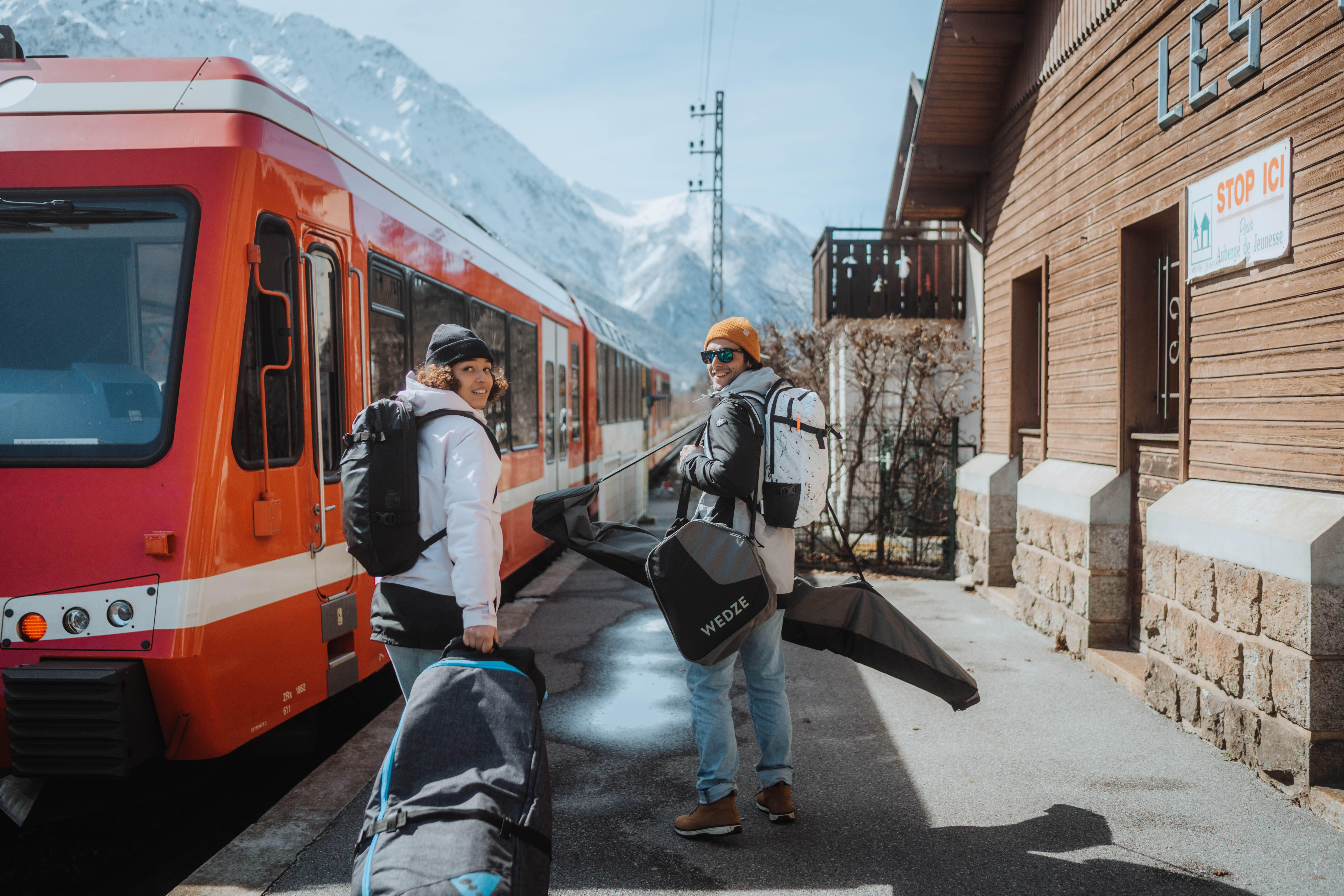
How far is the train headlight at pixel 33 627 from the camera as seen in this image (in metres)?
3.52

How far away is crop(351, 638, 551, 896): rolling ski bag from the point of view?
251 cm

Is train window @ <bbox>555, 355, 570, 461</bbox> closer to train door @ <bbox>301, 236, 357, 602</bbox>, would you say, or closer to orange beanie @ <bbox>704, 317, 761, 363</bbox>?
train door @ <bbox>301, 236, 357, 602</bbox>

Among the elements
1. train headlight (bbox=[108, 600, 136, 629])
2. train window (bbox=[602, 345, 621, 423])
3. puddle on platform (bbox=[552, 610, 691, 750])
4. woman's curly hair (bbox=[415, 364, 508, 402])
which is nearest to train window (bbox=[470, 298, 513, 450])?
puddle on platform (bbox=[552, 610, 691, 750])

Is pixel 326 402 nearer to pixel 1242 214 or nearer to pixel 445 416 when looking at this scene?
pixel 445 416

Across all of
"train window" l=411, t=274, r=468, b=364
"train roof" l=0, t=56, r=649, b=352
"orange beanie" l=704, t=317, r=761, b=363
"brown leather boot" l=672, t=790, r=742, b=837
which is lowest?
"brown leather boot" l=672, t=790, r=742, b=837

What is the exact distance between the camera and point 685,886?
342cm

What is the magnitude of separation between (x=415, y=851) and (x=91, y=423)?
224 centimetres

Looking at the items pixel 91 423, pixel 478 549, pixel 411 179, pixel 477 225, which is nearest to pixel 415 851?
pixel 478 549

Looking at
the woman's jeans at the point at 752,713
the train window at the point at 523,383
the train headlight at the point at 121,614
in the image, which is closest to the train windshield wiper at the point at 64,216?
the train headlight at the point at 121,614

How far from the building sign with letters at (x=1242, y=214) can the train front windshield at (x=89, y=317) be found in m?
4.84

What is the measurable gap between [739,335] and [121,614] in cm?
249

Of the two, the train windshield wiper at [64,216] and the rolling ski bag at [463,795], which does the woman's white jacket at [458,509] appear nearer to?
the rolling ski bag at [463,795]

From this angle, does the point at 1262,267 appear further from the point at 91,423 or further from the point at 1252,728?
the point at 91,423

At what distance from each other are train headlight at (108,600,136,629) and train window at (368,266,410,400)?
1.76 metres
